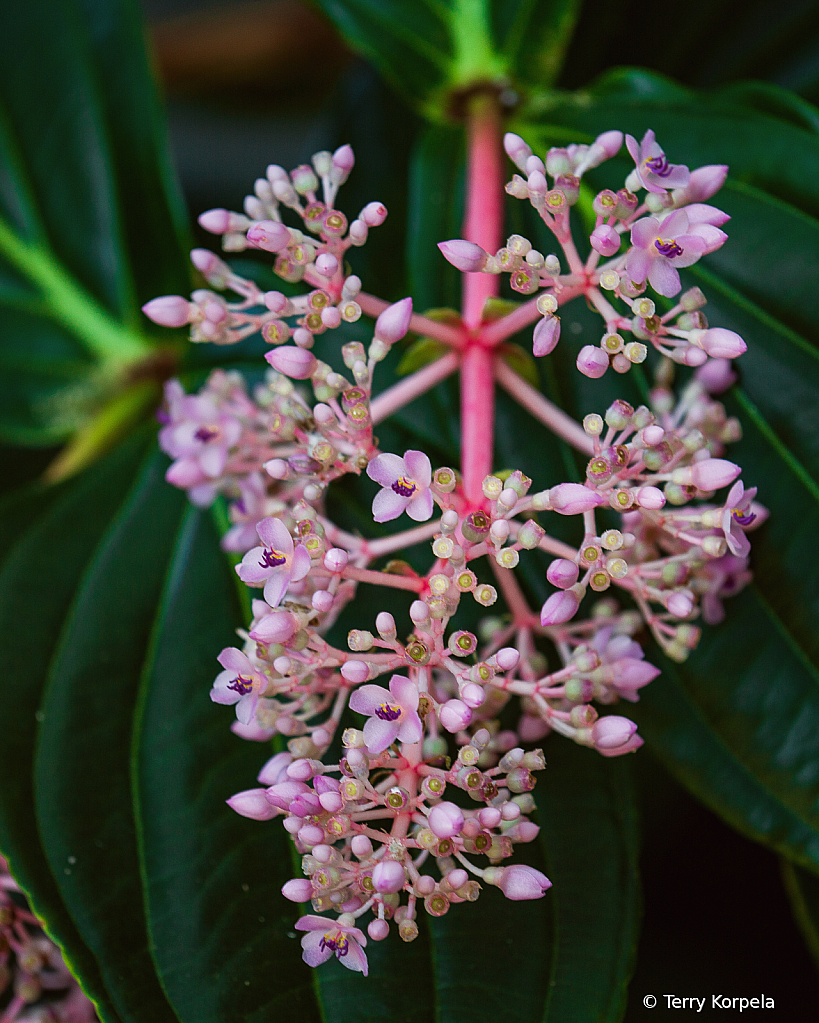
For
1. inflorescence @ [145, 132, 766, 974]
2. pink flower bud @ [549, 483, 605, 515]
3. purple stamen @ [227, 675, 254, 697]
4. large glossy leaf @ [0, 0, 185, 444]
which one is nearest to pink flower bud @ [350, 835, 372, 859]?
inflorescence @ [145, 132, 766, 974]

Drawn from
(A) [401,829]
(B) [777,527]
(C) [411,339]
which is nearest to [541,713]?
(A) [401,829]

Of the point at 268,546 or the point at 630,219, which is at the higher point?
the point at 630,219

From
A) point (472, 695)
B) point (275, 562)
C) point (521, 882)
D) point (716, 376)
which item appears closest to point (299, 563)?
point (275, 562)

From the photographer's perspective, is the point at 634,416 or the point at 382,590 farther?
the point at 382,590

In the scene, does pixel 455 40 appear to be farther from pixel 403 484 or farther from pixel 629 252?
pixel 403 484

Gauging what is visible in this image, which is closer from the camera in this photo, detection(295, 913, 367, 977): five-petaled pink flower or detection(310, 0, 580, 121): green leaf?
detection(295, 913, 367, 977): five-petaled pink flower

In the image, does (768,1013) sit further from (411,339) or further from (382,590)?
(411,339)

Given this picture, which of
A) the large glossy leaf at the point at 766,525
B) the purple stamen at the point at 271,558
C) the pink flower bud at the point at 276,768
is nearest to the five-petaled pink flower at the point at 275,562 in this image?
the purple stamen at the point at 271,558

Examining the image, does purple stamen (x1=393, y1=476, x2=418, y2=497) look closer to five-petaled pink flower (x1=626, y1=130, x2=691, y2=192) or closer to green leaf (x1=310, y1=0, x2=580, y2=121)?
five-petaled pink flower (x1=626, y1=130, x2=691, y2=192)
